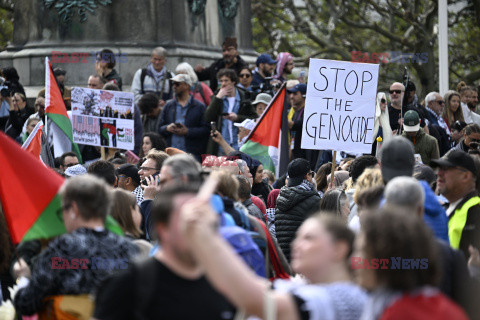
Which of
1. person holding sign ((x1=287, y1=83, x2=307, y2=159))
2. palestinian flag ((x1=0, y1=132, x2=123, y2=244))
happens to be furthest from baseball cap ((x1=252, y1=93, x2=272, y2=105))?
palestinian flag ((x1=0, y1=132, x2=123, y2=244))

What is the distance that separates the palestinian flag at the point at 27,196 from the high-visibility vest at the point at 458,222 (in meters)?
2.43

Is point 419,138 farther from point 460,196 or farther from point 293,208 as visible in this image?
point 460,196

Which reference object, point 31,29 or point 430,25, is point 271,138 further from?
point 430,25

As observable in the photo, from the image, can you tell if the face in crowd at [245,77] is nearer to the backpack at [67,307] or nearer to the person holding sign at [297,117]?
the person holding sign at [297,117]

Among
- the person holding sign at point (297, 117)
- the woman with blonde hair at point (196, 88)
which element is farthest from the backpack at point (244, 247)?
the woman with blonde hair at point (196, 88)

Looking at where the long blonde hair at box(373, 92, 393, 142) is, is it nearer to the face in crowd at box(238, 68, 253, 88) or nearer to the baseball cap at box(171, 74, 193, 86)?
the face in crowd at box(238, 68, 253, 88)

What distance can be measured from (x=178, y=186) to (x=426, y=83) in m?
24.1

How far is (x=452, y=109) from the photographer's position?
15383 mm

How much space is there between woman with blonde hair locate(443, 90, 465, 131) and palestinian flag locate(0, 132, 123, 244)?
398 inches

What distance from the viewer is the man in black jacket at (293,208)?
9.59 m

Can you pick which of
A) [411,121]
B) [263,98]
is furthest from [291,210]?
[263,98]

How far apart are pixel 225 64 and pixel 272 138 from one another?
344 centimetres

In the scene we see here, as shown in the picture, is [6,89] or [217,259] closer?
[217,259]

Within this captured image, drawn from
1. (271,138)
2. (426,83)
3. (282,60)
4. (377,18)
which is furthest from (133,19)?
(377,18)
